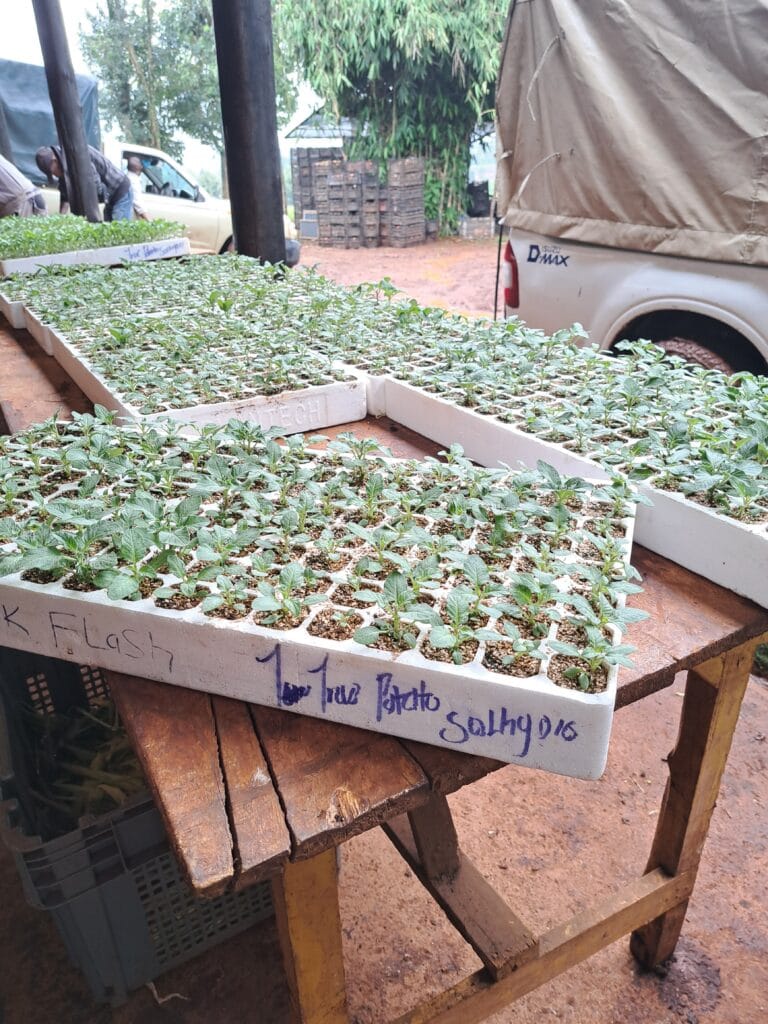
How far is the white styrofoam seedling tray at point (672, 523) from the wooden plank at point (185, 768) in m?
0.89

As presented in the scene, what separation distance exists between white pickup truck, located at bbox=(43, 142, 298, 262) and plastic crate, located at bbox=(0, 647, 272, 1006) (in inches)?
356

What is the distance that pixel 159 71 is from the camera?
22.7 m

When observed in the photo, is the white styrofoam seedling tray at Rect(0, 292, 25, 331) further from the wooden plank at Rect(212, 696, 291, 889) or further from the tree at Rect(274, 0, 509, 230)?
the tree at Rect(274, 0, 509, 230)

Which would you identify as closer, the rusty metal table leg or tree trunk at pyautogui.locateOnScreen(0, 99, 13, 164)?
the rusty metal table leg

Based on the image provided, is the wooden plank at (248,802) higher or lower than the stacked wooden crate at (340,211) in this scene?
higher

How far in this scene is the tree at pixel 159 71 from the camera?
70.4 feet

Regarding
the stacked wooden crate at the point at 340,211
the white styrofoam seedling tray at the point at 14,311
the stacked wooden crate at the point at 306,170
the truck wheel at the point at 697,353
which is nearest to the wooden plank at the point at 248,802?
the truck wheel at the point at 697,353

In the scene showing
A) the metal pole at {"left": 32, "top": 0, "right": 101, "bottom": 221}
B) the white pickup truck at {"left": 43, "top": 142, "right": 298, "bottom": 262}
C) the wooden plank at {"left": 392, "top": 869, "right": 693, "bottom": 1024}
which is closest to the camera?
the wooden plank at {"left": 392, "top": 869, "right": 693, "bottom": 1024}

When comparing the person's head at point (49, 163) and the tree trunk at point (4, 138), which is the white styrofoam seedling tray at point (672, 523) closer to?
the person's head at point (49, 163)

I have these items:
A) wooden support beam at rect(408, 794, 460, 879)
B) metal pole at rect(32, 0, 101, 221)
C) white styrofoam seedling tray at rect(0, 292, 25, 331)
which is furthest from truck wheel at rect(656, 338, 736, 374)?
metal pole at rect(32, 0, 101, 221)

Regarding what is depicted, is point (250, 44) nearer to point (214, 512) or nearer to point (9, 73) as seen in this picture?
point (214, 512)

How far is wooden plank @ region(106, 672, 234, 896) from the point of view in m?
0.89

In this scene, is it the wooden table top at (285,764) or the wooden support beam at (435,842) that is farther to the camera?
the wooden support beam at (435,842)

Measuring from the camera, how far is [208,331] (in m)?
2.78
